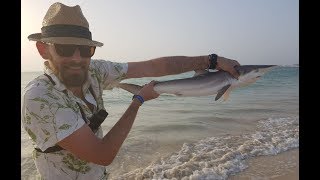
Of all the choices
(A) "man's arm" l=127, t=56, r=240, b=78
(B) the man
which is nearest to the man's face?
(B) the man

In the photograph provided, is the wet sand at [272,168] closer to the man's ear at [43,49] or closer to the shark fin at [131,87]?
the shark fin at [131,87]

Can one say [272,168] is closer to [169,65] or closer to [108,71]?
[169,65]

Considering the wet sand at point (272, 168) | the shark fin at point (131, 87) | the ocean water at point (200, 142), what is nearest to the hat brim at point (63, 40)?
the shark fin at point (131, 87)

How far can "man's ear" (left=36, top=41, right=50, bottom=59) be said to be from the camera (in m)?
2.96

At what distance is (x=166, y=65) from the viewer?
3.82 metres

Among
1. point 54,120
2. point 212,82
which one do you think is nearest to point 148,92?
point 54,120

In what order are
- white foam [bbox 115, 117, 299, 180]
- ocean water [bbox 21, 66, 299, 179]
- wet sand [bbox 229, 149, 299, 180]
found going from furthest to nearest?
ocean water [bbox 21, 66, 299, 179] < white foam [bbox 115, 117, 299, 180] < wet sand [bbox 229, 149, 299, 180]

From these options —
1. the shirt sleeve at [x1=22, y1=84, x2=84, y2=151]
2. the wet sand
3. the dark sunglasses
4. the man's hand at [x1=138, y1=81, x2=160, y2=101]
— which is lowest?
the wet sand

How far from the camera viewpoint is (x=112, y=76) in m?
3.62

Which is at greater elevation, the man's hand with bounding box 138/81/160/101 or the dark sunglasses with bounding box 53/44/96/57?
the dark sunglasses with bounding box 53/44/96/57

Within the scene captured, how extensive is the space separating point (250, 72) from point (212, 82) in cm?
49

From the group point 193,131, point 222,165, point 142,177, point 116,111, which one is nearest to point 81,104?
point 142,177

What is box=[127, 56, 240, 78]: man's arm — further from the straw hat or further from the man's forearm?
the straw hat
